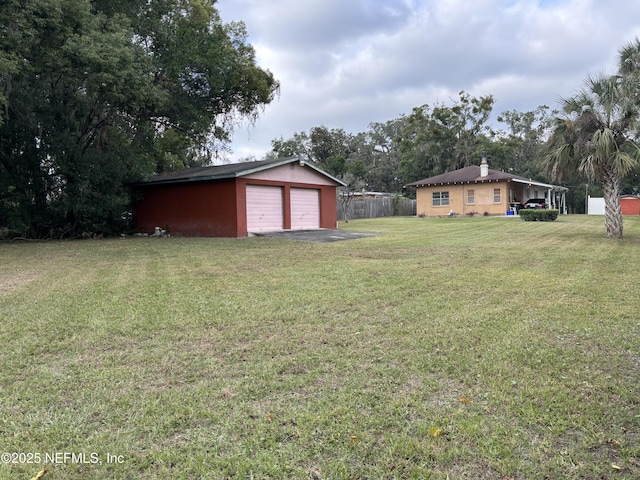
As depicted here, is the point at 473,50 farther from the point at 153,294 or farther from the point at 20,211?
the point at 20,211

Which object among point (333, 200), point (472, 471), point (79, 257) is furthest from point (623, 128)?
point (79, 257)

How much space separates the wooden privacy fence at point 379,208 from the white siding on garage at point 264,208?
1353 cm

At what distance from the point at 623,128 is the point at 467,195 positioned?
19092mm

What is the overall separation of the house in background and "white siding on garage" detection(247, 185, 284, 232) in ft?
57.7

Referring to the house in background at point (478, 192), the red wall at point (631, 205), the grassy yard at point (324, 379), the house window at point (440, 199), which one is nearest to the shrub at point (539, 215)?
the house in background at point (478, 192)

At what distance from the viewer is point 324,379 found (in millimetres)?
3180

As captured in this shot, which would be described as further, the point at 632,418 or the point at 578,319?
the point at 578,319

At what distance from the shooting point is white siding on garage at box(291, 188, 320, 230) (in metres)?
18.0

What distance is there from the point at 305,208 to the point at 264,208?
248 cm

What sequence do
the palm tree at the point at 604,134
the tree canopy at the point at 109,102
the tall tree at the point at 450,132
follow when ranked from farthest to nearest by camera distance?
the tall tree at the point at 450,132, the tree canopy at the point at 109,102, the palm tree at the point at 604,134

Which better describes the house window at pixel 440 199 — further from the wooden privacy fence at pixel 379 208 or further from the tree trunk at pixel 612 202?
the tree trunk at pixel 612 202

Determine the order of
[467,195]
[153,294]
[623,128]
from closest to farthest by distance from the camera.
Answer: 1. [153,294]
2. [623,128]
3. [467,195]

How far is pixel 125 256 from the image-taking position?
10539 mm

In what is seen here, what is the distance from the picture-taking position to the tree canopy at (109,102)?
1160cm
